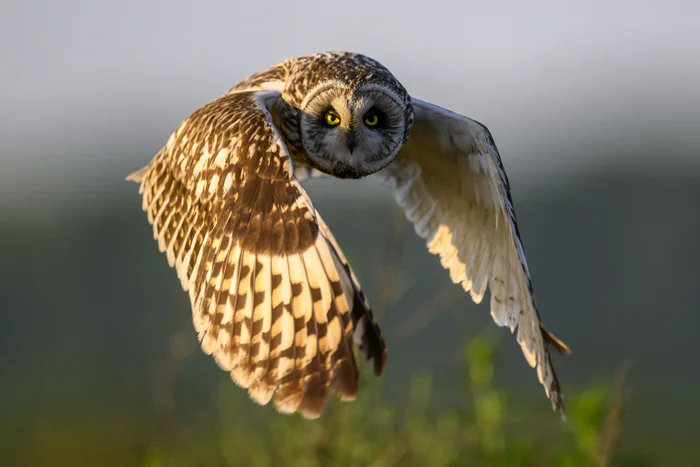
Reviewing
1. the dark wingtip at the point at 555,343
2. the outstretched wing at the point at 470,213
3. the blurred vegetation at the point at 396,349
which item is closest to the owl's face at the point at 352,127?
the outstretched wing at the point at 470,213

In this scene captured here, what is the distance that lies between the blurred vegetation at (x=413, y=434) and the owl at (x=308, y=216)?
70 cm

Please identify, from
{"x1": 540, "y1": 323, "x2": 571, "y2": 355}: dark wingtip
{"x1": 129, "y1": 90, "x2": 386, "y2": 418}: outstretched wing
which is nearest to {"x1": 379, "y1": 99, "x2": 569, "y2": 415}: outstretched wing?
{"x1": 540, "y1": 323, "x2": 571, "y2": 355}: dark wingtip

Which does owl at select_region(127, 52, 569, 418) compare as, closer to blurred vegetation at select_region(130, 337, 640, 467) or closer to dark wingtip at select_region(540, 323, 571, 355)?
dark wingtip at select_region(540, 323, 571, 355)

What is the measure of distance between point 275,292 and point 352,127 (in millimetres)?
1124

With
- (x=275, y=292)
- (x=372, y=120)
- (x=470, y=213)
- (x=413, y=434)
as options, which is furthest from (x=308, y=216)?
(x=413, y=434)

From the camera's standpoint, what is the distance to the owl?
12.8ft

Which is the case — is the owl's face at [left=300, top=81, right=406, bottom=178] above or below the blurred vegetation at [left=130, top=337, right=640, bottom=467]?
above

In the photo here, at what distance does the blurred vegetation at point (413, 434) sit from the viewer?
5410 millimetres

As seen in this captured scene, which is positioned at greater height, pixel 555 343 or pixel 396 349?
pixel 555 343

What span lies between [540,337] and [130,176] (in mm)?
2527

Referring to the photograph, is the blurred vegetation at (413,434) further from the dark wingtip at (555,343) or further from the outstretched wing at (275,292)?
the outstretched wing at (275,292)

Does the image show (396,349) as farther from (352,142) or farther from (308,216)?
(308,216)

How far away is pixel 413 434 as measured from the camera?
5.57 meters

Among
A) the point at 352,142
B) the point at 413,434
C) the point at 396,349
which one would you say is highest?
the point at 352,142
